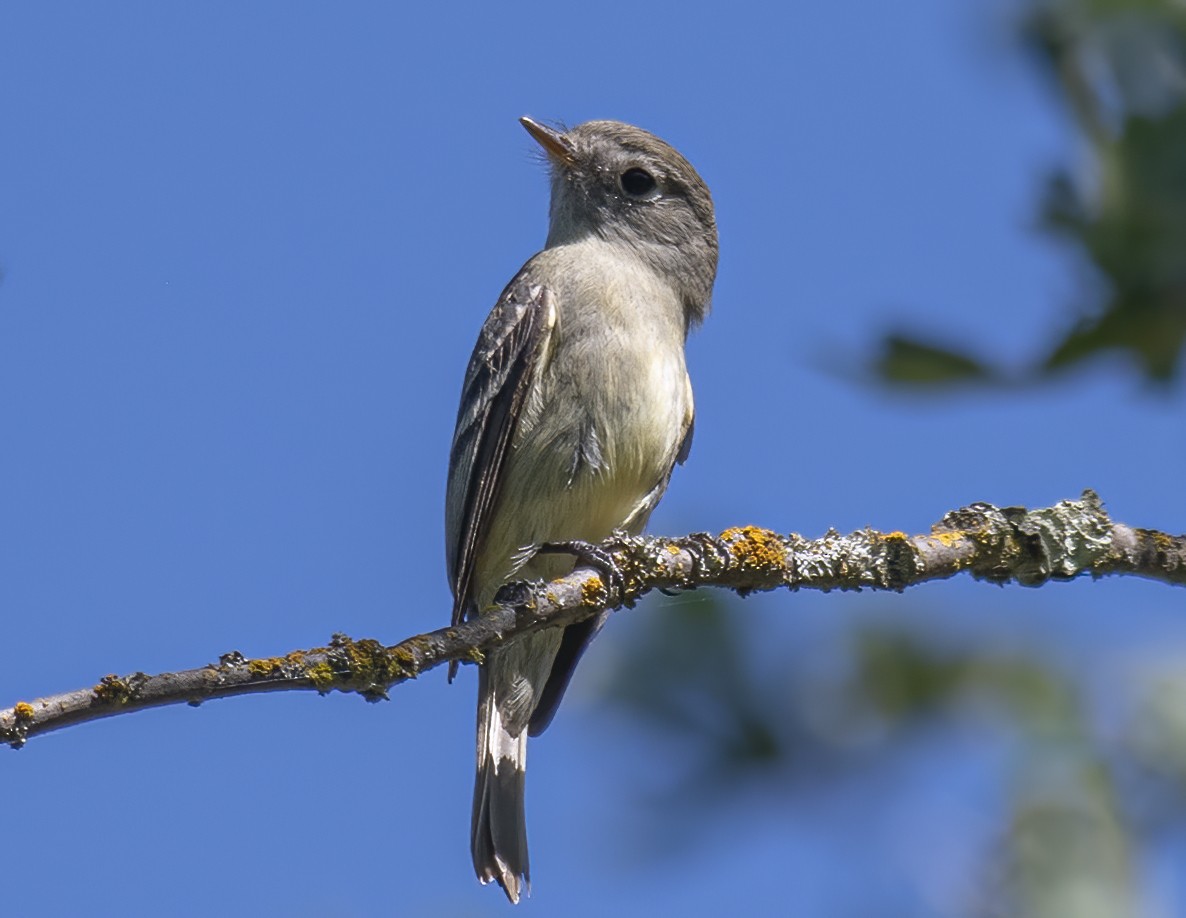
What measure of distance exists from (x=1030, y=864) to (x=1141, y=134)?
530mm

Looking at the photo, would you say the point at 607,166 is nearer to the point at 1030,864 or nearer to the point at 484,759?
the point at 484,759

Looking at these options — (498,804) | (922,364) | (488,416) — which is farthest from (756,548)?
(922,364)

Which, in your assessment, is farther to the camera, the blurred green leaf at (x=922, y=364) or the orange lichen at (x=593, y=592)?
the orange lichen at (x=593, y=592)

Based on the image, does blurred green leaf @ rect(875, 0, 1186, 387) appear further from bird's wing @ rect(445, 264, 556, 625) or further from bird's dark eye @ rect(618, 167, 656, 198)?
bird's dark eye @ rect(618, 167, 656, 198)

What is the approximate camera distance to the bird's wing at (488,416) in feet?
20.8

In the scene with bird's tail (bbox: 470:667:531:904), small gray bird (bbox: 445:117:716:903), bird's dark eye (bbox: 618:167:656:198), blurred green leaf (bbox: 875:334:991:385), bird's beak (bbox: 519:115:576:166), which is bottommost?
blurred green leaf (bbox: 875:334:991:385)

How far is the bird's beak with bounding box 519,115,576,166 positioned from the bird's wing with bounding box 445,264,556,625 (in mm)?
1393

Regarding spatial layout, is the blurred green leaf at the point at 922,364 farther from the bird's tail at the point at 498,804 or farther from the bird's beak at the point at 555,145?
the bird's beak at the point at 555,145

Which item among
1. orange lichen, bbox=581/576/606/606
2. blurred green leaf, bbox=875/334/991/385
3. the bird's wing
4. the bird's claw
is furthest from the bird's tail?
blurred green leaf, bbox=875/334/991/385

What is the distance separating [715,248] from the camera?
7.99 meters

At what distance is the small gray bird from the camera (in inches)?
246

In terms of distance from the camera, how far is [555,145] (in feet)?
26.3

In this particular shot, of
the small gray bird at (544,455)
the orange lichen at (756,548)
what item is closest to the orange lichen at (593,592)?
the orange lichen at (756,548)

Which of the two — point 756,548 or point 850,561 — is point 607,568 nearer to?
point 756,548
